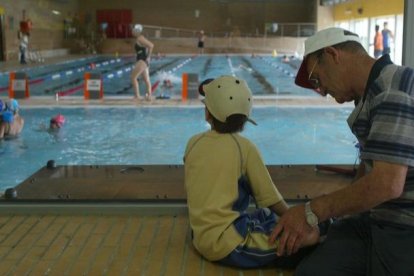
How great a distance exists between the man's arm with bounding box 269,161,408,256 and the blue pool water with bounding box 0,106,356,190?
3.58m

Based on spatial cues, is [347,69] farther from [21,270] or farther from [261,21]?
[261,21]

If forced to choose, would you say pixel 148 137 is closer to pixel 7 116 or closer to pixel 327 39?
pixel 7 116

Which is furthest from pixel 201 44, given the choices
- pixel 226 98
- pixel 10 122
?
pixel 226 98

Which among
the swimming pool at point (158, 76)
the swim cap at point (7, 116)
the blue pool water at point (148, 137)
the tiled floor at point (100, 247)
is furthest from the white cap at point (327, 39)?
the swimming pool at point (158, 76)

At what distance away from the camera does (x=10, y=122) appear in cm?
653

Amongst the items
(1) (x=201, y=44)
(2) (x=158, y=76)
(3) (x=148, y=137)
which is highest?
(1) (x=201, y=44)

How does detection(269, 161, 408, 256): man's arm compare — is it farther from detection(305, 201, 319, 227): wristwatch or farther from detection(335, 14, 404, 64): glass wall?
detection(335, 14, 404, 64): glass wall

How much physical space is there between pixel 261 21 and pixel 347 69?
94.4 ft

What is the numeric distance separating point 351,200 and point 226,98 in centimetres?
65

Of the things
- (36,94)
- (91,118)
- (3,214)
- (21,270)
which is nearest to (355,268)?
(21,270)

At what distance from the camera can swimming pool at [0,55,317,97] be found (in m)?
11.9

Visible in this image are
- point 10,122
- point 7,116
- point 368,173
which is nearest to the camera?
point 368,173

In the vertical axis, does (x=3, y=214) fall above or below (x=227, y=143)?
below

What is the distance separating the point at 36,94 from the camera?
11.3 m
